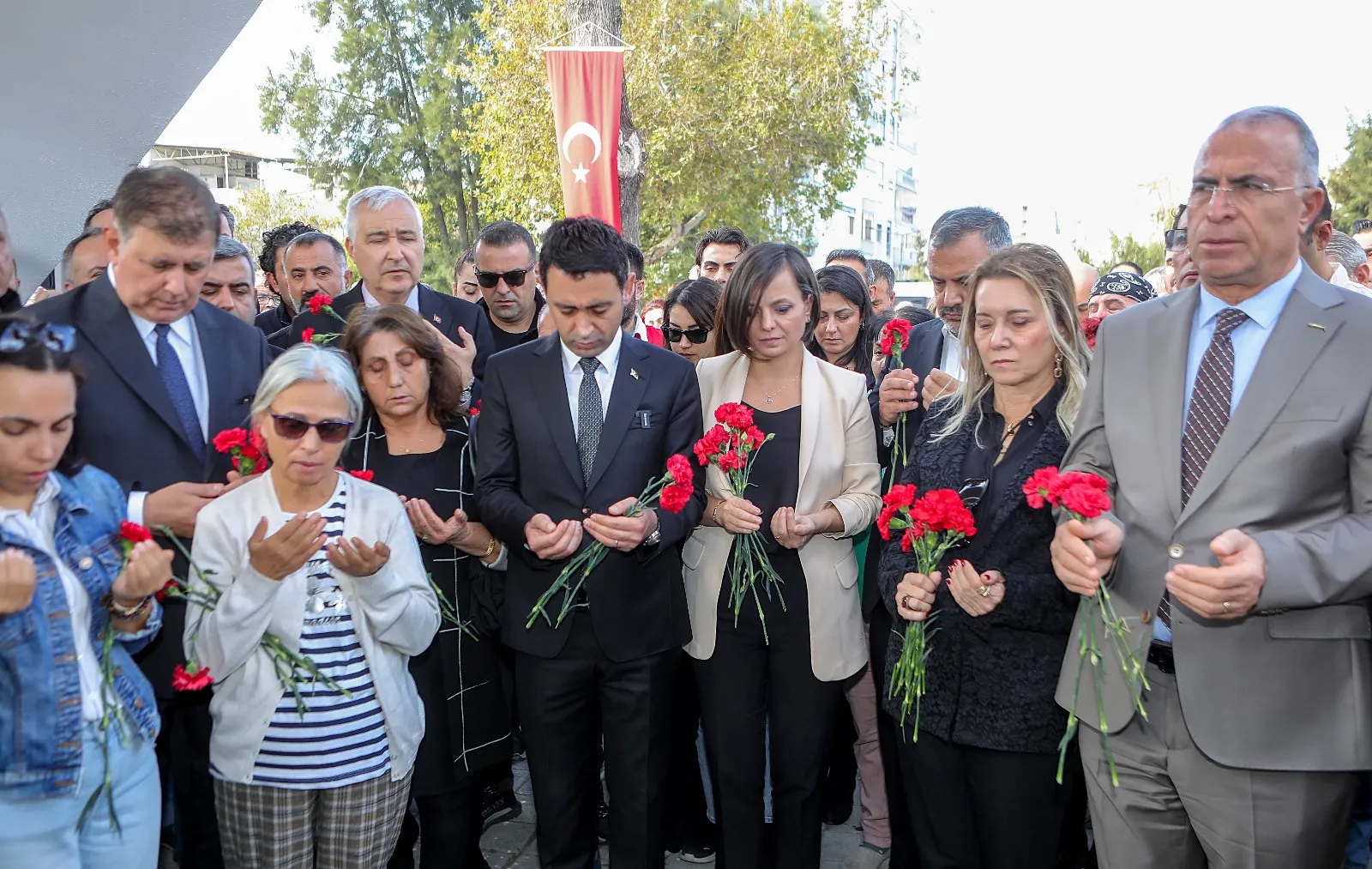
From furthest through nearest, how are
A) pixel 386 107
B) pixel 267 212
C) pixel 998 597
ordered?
pixel 267 212
pixel 386 107
pixel 998 597

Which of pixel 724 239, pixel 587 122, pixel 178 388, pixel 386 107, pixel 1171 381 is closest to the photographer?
pixel 1171 381

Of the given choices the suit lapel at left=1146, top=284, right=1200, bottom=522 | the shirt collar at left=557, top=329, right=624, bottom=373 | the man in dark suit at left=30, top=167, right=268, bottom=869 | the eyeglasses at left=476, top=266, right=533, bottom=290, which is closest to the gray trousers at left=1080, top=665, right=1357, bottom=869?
the suit lapel at left=1146, top=284, right=1200, bottom=522

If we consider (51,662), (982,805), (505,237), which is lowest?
(982,805)

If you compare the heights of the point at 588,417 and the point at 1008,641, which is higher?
the point at 588,417

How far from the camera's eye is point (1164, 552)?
8.72 feet

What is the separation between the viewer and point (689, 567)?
387 cm

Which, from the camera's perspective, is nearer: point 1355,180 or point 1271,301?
point 1271,301

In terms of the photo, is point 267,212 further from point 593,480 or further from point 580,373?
point 593,480

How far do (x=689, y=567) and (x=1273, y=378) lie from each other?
2.07 meters

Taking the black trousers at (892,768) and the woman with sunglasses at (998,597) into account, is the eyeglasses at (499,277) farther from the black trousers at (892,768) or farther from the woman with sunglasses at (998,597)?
the woman with sunglasses at (998,597)

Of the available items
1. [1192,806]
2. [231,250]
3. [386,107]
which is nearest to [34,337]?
[231,250]

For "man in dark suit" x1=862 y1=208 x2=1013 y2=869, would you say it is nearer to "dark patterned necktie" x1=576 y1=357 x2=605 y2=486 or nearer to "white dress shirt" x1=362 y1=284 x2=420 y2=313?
"dark patterned necktie" x1=576 y1=357 x2=605 y2=486

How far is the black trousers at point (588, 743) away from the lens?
11.7 feet

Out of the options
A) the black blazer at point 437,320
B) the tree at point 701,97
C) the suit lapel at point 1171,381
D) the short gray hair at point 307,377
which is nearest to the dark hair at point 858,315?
the black blazer at point 437,320
